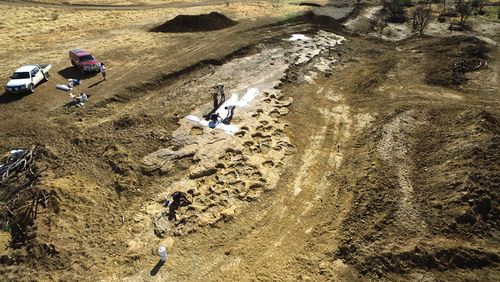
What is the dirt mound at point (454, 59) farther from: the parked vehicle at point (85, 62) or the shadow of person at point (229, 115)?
the parked vehicle at point (85, 62)

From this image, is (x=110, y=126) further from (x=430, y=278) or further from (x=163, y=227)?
(x=430, y=278)

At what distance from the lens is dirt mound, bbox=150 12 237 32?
37031 mm

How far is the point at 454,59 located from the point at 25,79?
33719 millimetres

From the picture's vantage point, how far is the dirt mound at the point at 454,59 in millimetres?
26498

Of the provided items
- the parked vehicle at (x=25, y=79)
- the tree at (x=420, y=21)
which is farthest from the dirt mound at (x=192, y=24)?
the tree at (x=420, y=21)

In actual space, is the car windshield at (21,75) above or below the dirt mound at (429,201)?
above

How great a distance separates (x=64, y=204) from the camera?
1479 cm

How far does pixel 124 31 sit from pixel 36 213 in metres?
26.8

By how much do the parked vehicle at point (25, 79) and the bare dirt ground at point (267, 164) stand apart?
778 mm

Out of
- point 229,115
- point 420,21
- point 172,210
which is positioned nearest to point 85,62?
point 229,115

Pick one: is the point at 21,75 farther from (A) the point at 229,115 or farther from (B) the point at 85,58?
(A) the point at 229,115

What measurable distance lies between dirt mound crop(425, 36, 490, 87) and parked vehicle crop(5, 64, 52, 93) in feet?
94.2

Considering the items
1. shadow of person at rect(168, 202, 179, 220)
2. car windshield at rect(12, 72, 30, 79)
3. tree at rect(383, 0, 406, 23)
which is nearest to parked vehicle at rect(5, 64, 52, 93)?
car windshield at rect(12, 72, 30, 79)

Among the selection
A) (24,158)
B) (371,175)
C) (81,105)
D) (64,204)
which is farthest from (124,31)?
(371,175)
